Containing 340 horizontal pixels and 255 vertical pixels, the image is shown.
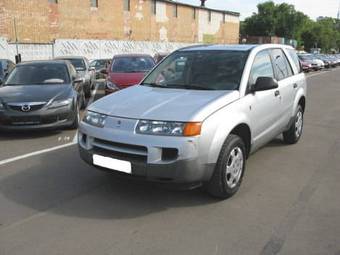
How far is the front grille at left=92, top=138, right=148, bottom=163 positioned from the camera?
408 cm

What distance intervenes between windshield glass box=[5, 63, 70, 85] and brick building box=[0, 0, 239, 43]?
73.5 feet

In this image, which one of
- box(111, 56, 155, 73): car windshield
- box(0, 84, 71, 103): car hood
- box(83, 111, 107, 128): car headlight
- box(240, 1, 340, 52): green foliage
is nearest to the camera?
box(83, 111, 107, 128): car headlight

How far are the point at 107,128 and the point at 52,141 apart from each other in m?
3.42

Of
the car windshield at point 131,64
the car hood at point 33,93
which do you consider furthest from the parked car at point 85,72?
the car hood at point 33,93

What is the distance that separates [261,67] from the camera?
5.48 meters

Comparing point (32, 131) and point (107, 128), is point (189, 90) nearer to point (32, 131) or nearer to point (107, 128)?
point (107, 128)

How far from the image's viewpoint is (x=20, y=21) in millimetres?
30516

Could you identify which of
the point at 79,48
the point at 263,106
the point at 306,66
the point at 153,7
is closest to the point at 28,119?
the point at 263,106

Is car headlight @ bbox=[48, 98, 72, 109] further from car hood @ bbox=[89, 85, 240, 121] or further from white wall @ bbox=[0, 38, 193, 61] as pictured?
white wall @ bbox=[0, 38, 193, 61]

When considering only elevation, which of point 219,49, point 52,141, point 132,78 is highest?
point 219,49

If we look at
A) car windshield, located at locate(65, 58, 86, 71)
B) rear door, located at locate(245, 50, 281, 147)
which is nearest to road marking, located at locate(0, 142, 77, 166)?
rear door, located at locate(245, 50, 281, 147)

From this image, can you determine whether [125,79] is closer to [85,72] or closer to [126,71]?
[126,71]

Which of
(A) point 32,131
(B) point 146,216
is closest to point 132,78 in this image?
(A) point 32,131

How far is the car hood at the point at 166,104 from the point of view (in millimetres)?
4137
